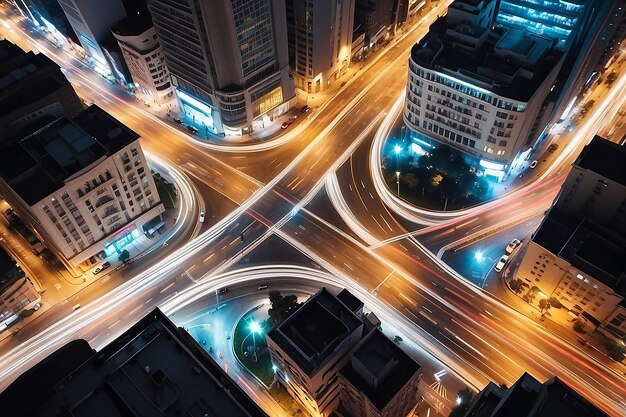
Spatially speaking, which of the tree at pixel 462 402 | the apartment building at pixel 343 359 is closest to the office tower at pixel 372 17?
the apartment building at pixel 343 359

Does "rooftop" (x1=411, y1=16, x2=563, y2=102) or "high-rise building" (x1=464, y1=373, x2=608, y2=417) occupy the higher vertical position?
"rooftop" (x1=411, y1=16, x2=563, y2=102)

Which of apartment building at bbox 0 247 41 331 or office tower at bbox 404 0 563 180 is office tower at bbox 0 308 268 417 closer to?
apartment building at bbox 0 247 41 331

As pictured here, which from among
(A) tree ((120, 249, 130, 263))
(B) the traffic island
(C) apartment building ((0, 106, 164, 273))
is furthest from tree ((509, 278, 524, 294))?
(A) tree ((120, 249, 130, 263))

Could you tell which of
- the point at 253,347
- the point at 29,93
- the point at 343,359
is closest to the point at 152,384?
the point at 343,359

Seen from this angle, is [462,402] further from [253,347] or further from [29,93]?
[29,93]

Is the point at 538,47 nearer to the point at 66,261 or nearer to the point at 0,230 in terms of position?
the point at 66,261

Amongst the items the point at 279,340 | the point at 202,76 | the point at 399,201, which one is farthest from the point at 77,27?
the point at 279,340
